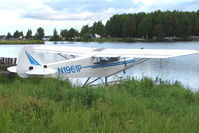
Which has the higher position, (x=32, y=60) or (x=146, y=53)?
(x=146, y=53)

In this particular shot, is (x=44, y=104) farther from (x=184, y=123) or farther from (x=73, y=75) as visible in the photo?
(x=73, y=75)

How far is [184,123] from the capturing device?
295cm

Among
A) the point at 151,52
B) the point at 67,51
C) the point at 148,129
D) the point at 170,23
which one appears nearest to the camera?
the point at 148,129

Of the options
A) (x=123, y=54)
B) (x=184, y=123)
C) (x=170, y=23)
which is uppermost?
(x=170, y=23)

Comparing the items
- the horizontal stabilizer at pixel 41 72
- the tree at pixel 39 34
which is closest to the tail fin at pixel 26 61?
the horizontal stabilizer at pixel 41 72

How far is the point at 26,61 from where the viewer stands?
6891 millimetres

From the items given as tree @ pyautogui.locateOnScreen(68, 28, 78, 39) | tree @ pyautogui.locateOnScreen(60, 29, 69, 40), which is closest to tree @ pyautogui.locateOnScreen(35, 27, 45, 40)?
tree @ pyautogui.locateOnScreen(60, 29, 69, 40)

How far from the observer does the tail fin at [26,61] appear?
6.73 meters

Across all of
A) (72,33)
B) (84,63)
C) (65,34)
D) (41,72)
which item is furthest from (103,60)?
(65,34)

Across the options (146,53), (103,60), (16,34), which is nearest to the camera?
(146,53)

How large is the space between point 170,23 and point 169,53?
7855 centimetres

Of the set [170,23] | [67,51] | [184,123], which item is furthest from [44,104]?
[170,23]

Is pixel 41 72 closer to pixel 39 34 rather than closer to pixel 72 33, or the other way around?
pixel 39 34

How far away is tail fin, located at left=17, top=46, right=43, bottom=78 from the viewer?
22.1ft
